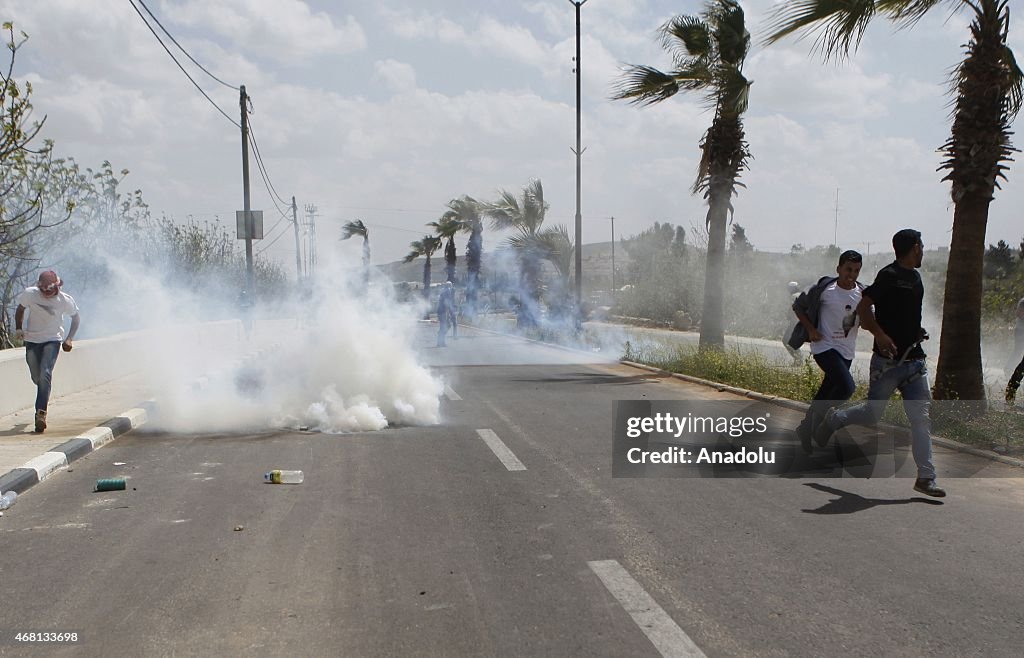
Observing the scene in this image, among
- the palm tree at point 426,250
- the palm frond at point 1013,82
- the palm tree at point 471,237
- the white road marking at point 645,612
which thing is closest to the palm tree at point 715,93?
the palm frond at point 1013,82

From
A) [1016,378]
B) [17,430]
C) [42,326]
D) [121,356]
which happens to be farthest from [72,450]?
[1016,378]

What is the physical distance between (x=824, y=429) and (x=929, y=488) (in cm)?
119

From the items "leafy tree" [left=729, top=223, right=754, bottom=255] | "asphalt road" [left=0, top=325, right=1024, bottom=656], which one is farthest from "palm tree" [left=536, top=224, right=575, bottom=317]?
"asphalt road" [left=0, top=325, right=1024, bottom=656]

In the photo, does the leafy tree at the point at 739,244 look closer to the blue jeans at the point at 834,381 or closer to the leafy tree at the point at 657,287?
the leafy tree at the point at 657,287

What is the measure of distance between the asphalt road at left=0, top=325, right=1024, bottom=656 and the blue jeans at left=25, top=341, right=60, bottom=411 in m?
1.80

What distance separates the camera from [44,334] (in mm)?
9344

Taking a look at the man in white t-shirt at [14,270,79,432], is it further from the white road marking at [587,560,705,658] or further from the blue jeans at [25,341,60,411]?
the white road marking at [587,560,705,658]

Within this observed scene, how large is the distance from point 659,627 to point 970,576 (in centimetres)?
193

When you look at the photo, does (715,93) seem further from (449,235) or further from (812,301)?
(449,235)

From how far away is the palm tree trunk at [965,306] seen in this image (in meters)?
9.14

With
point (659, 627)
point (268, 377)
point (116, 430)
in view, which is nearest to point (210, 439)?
point (116, 430)

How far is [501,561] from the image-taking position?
4754 mm

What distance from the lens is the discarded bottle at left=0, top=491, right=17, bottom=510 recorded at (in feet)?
20.1

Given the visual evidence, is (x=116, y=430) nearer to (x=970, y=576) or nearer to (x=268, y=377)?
(x=268, y=377)
